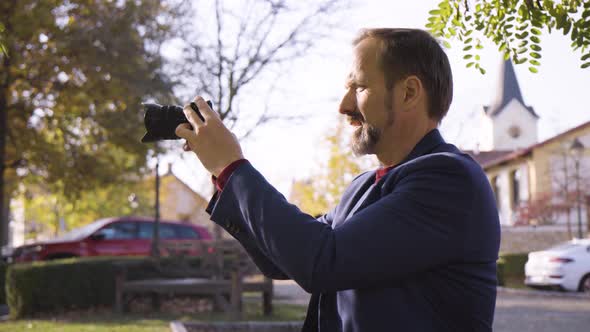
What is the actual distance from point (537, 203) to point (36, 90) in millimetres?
34174

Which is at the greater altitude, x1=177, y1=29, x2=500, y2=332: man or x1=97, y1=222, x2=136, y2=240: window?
x1=177, y1=29, x2=500, y2=332: man

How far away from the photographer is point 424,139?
1.86 meters

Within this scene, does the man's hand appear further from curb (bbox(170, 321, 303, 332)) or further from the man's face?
curb (bbox(170, 321, 303, 332))

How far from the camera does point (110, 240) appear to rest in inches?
799

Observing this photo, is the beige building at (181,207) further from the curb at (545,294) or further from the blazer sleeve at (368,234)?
the blazer sleeve at (368,234)

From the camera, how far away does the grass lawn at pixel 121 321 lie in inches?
405

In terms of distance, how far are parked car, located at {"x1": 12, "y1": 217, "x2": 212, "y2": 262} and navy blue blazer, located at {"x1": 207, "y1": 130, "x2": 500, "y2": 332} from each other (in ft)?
57.1

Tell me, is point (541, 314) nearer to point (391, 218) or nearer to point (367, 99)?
point (367, 99)

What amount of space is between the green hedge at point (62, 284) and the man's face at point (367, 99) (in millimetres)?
12257

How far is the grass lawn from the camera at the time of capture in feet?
33.8

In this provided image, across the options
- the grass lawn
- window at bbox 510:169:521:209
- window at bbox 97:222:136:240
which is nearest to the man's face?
the grass lawn

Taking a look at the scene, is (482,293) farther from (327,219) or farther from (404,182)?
(327,219)

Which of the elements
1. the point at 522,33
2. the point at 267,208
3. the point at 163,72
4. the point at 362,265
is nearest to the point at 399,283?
the point at 362,265

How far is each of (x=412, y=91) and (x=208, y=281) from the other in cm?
1053
